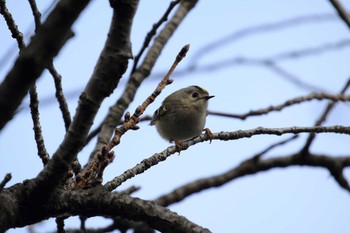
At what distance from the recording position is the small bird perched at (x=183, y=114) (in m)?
4.67

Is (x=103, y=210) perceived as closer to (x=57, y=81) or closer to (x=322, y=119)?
(x=57, y=81)

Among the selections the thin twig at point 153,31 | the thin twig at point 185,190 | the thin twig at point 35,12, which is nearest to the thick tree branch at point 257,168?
the thin twig at point 185,190

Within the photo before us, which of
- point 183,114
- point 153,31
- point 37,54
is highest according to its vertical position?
point 183,114

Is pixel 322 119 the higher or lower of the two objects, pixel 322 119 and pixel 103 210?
the higher

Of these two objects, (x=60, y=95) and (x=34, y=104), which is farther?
(x=60, y=95)

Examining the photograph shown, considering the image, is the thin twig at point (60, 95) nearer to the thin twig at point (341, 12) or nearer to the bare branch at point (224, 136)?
the bare branch at point (224, 136)

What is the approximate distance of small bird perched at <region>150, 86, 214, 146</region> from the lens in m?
4.67

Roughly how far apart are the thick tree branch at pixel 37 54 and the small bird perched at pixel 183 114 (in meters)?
3.47

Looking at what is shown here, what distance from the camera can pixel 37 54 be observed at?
99cm

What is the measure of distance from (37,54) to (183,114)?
383 cm

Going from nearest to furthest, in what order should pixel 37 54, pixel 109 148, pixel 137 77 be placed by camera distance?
pixel 37 54, pixel 109 148, pixel 137 77

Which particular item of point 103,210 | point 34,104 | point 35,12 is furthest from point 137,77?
point 103,210

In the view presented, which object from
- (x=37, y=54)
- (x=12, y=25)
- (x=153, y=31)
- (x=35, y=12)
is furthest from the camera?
(x=153, y=31)

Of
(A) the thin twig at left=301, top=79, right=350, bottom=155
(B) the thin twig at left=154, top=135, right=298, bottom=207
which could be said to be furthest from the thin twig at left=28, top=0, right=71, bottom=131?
(A) the thin twig at left=301, top=79, right=350, bottom=155
